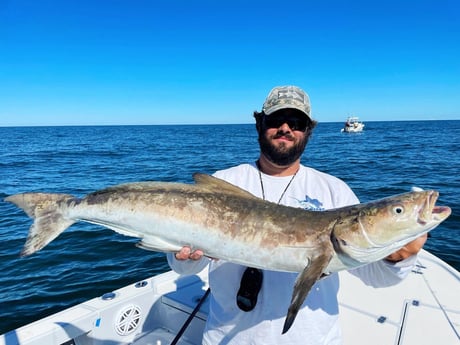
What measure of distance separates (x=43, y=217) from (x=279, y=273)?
220cm

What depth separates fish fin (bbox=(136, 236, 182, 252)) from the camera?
287cm

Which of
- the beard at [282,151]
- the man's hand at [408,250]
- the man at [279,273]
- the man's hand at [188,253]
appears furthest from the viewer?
the beard at [282,151]

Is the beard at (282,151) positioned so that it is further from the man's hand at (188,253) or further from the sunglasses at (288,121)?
the man's hand at (188,253)

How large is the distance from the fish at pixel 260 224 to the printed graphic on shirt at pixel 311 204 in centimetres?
54

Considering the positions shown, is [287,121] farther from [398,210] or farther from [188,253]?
[188,253]

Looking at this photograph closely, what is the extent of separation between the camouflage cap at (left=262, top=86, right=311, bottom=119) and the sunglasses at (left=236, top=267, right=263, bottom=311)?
1555 millimetres

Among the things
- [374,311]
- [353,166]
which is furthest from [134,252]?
[353,166]

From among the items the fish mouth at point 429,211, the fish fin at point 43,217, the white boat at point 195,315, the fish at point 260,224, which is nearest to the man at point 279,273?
the fish at point 260,224

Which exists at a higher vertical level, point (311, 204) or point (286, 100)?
point (286, 100)

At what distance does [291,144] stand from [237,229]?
1.17 meters

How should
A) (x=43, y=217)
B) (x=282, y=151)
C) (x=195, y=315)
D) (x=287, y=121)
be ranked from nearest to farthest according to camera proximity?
(x=43, y=217) < (x=282, y=151) < (x=287, y=121) < (x=195, y=315)

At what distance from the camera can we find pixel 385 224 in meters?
2.47

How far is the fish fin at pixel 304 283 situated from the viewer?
7.45 feet

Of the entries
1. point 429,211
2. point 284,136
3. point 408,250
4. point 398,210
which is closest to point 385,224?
point 398,210
